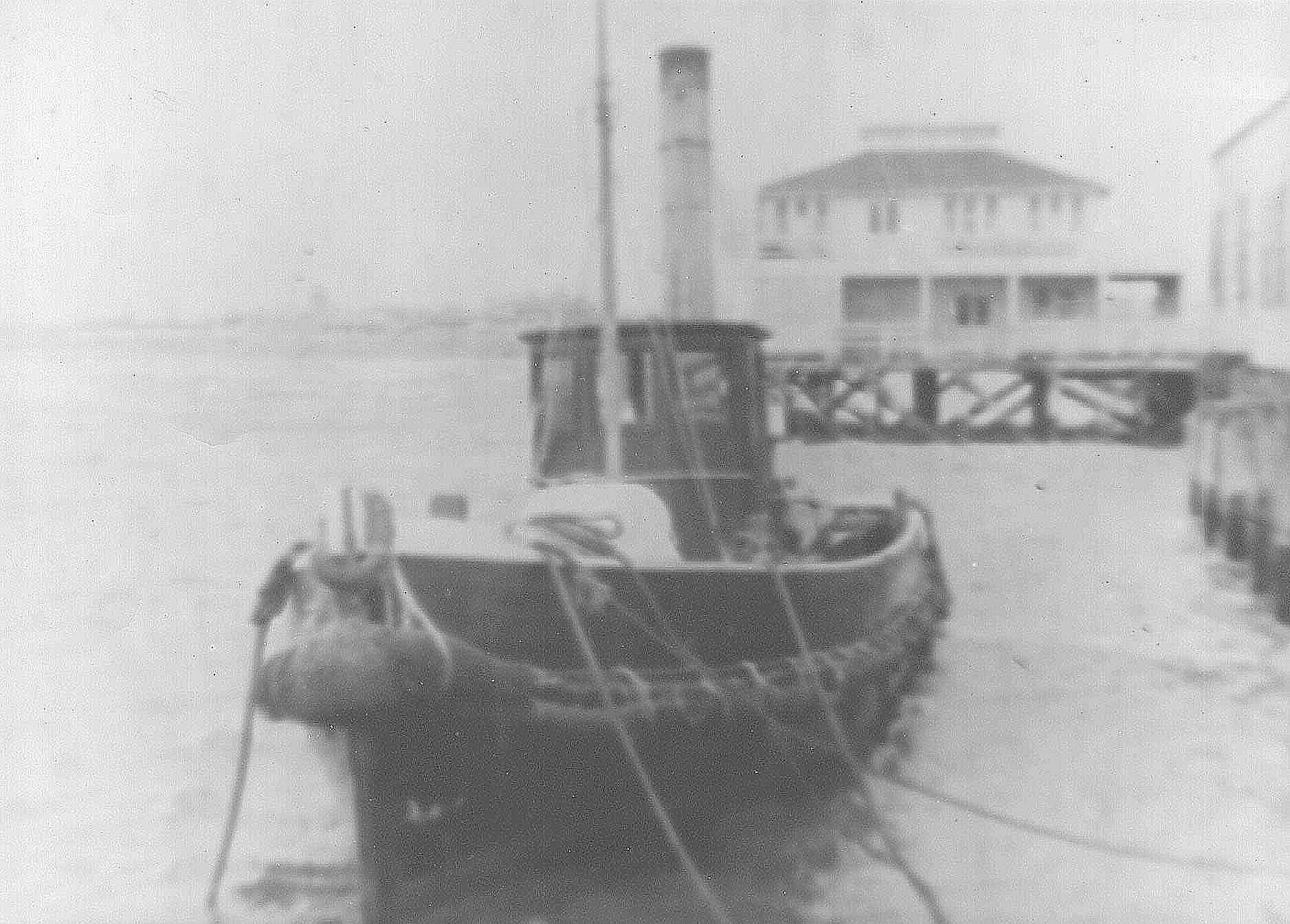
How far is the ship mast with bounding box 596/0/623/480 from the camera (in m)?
7.68

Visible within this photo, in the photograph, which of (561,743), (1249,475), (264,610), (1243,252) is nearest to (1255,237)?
(1243,252)

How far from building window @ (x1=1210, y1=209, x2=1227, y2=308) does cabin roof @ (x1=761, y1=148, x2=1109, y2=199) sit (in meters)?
7.67

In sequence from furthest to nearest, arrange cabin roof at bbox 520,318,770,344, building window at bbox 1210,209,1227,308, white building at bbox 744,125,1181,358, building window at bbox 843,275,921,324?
building window at bbox 843,275,921,324 → white building at bbox 744,125,1181,358 → building window at bbox 1210,209,1227,308 → cabin roof at bbox 520,318,770,344

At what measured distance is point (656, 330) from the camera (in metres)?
8.42

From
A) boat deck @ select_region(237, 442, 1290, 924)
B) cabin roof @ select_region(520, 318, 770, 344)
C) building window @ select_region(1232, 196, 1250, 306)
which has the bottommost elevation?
boat deck @ select_region(237, 442, 1290, 924)

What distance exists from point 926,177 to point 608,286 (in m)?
23.7

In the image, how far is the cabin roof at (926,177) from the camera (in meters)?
30.0

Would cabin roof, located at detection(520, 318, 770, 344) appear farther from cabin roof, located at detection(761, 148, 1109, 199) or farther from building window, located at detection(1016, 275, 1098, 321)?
building window, located at detection(1016, 275, 1098, 321)

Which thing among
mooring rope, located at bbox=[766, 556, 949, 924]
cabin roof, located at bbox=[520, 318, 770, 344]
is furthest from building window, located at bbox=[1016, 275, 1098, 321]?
mooring rope, located at bbox=[766, 556, 949, 924]

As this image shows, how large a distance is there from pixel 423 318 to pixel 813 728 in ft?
13.0

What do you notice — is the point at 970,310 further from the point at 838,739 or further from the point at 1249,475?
the point at 838,739

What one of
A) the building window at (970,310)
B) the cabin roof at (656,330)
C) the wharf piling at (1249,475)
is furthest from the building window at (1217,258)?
the cabin roof at (656,330)

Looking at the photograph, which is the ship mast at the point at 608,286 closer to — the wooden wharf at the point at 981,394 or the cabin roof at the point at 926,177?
the wooden wharf at the point at 981,394

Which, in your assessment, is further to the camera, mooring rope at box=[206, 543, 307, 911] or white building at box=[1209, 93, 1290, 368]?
white building at box=[1209, 93, 1290, 368]
